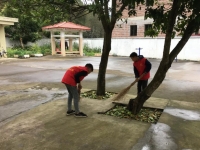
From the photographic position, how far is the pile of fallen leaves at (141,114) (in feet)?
14.0

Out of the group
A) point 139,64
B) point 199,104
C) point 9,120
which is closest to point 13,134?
point 9,120

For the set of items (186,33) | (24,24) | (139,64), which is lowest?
(139,64)

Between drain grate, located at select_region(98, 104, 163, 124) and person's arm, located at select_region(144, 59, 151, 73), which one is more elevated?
person's arm, located at select_region(144, 59, 151, 73)

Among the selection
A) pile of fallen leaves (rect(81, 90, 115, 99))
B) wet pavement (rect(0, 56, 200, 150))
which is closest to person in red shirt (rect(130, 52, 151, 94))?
wet pavement (rect(0, 56, 200, 150))

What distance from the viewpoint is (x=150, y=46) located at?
19.6 meters

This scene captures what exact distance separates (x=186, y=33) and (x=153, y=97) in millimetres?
2527

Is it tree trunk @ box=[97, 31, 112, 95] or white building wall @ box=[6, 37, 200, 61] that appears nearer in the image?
tree trunk @ box=[97, 31, 112, 95]

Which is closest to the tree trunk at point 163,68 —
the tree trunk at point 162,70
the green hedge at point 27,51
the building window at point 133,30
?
the tree trunk at point 162,70

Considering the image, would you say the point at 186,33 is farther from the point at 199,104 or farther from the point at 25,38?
the point at 25,38

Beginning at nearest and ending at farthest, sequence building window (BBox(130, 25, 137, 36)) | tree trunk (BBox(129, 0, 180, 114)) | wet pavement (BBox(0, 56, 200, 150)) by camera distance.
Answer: wet pavement (BBox(0, 56, 200, 150))
tree trunk (BBox(129, 0, 180, 114))
building window (BBox(130, 25, 137, 36))

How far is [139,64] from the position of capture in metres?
4.66

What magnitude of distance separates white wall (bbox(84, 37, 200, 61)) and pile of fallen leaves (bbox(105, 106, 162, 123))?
14456 mm

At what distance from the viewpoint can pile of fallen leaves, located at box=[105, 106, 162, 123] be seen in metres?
4.27

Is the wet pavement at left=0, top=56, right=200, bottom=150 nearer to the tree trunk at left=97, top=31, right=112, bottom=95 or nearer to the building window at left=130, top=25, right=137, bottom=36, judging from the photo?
the tree trunk at left=97, top=31, right=112, bottom=95
